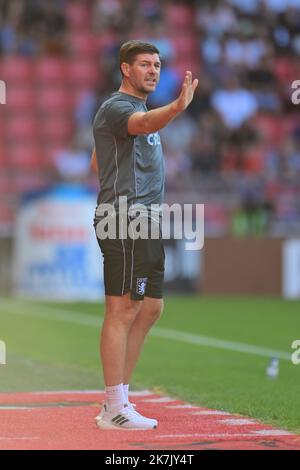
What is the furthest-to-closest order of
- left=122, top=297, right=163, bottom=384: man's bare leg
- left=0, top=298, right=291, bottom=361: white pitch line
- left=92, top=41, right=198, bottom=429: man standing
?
1. left=0, top=298, right=291, bottom=361: white pitch line
2. left=122, top=297, right=163, bottom=384: man's bare leg
3. left=92, top=41, right=198, bottom=429: man standing

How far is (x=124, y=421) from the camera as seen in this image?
6664 mm

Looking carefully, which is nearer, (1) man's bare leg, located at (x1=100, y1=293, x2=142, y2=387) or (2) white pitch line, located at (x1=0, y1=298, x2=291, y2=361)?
(1) man's bare leg, located at (x1=100, y1=293, x2=142, y2=387)

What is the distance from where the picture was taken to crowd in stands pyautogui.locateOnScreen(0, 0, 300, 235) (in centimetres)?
2077

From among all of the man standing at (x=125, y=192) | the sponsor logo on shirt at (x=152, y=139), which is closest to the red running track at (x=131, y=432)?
the man standing at (x=125, y=192)

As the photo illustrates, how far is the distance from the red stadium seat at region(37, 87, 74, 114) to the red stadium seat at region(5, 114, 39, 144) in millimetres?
404

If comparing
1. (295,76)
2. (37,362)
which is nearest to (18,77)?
(295,76)

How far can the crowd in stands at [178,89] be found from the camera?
20766mm

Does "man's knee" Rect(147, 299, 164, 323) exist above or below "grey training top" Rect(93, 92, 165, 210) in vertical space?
below

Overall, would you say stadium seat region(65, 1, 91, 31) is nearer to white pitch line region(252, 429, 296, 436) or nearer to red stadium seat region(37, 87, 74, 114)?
red stadium seat region(37, 87, 74, 114)

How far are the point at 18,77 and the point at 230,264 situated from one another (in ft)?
23.0

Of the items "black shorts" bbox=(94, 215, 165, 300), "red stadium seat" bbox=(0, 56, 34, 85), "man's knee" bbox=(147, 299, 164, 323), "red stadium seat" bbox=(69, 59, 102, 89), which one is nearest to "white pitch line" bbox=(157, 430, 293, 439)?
"black shorts" bbox=(94, 215, 165, 300)

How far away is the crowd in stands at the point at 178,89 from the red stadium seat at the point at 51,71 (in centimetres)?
2

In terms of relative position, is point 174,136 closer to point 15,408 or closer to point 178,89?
point 178,89

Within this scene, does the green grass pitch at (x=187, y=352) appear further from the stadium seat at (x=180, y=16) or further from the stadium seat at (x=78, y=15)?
the stadium seat at (x=180, y=16)
